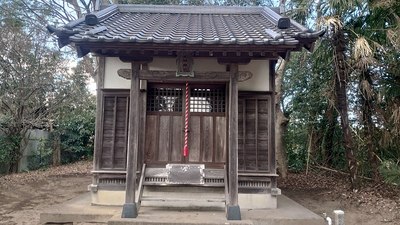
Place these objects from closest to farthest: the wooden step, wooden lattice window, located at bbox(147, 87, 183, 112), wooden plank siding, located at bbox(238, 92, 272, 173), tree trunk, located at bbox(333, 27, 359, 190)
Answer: the wooden step < wooden plank siding, located at bbox(238, 92, 272, 173) < wooden lattice window, located at bbox(147, 87, 183, 112) < tree trunk, located at bbox(333, 27, 359, 190)

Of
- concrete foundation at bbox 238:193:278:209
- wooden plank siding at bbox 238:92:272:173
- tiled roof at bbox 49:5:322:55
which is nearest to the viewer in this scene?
tiled roof at bbox 49:5:322:55

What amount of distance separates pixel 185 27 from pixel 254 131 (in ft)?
8.45

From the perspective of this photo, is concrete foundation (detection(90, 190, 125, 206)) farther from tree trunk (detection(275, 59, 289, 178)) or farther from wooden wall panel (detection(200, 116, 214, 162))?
tree trunk (detection(275, 59, 289, 178))

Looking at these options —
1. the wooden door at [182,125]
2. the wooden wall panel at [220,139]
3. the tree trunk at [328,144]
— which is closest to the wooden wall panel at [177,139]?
the wooden door at [182,125]

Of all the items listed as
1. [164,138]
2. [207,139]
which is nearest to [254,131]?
[207,139]

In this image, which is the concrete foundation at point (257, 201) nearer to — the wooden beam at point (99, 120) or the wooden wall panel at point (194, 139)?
the wooden wall panel at point (194, 139)

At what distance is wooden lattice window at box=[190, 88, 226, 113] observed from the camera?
7102 millimetres

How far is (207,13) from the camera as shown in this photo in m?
9.47

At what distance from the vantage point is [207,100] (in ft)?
23.4

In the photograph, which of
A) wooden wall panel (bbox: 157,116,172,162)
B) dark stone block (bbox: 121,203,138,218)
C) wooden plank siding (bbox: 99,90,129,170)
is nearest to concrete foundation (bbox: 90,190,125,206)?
wooden plank siding (bbox: 99,90,129,170)

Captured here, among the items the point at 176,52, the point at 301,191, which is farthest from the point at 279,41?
the point at 301,191

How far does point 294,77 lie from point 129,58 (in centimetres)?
863

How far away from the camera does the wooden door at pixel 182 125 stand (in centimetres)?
700

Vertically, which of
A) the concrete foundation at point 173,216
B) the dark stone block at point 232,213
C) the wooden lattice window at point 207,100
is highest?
the wooden lattice window at point 207,100
